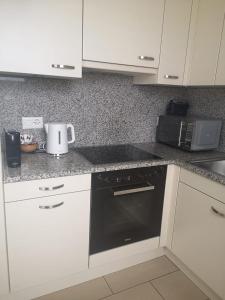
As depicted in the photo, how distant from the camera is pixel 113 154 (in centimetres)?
181

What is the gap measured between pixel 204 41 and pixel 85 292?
193 centimetres

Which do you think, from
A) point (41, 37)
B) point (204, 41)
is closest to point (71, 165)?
point (41, 37)

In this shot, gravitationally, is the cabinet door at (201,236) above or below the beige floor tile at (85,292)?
above

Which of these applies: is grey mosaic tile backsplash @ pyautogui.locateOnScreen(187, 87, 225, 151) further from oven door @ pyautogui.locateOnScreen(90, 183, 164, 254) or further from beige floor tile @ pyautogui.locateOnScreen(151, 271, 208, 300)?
beige floor tile @ pyautogui.locateOnScreen(151, 271, 208, 300)

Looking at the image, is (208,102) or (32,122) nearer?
(32,122)

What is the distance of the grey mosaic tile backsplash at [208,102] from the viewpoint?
1982 millimetres

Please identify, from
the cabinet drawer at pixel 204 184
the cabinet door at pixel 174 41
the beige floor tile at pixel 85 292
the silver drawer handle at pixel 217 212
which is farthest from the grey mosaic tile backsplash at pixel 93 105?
the beige floor tile at pixel 85 292

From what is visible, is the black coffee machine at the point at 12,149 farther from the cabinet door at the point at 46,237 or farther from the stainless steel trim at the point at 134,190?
the stainless steel trim at the point at 134,190

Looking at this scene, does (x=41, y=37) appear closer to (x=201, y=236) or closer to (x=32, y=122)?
(x=32, y=122)

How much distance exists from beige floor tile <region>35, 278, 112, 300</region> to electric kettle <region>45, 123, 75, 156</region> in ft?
3.03

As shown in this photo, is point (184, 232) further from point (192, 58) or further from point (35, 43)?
point (35, 43)

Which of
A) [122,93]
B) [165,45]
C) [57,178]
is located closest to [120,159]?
[57,178]

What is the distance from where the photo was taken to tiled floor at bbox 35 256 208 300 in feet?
5.23

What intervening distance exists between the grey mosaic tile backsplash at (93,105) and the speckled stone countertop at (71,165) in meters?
0.28
